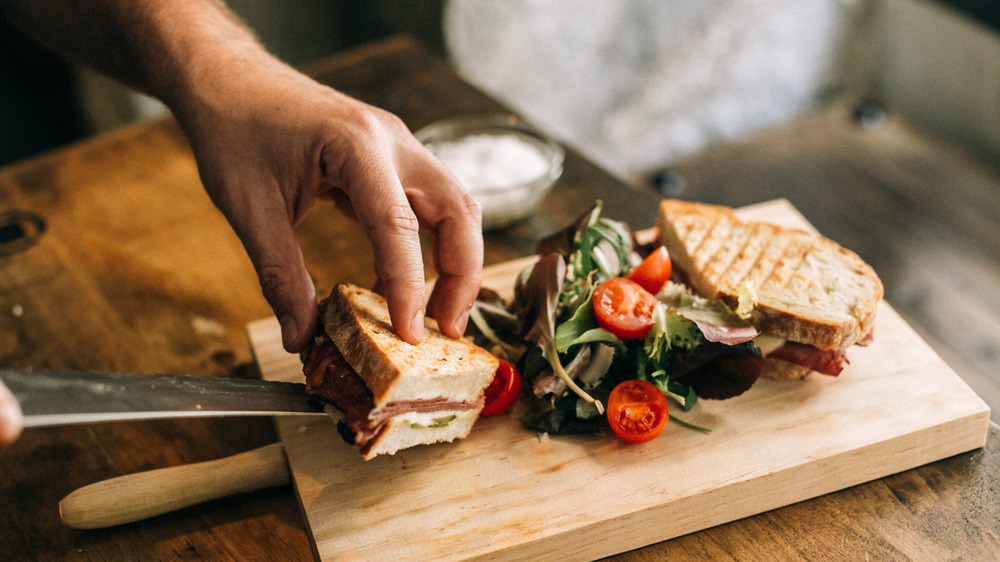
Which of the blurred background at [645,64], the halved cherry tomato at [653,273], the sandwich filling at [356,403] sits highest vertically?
the halved cherry tomato at [653,273]

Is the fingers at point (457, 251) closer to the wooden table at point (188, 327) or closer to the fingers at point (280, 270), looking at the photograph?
the fingers at point (280, 270)

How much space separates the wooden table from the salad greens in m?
0.39

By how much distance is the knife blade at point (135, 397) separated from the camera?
132 centimetres

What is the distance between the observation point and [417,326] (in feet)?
6.51

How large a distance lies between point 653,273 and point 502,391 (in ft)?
1.96

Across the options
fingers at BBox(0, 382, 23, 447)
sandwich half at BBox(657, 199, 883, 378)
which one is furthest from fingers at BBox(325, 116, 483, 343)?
fingers at BBox(0, 382, 23, 447)

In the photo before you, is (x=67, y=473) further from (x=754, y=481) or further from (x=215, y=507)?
(x=754, y=481)

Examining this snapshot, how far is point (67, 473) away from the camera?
2.15 metres

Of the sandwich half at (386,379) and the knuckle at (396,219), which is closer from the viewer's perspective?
the sandwich half at (386,379)

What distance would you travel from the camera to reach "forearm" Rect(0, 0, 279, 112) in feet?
7.20

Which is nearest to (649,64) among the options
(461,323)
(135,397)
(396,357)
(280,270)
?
(461,323)

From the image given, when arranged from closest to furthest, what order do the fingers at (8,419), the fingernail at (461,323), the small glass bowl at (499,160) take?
1. the fingers at (8,419)
2. the fingernail at (461,323)
3. the small glass bowl at (499,160)

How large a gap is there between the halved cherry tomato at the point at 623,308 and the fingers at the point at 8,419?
1382mm

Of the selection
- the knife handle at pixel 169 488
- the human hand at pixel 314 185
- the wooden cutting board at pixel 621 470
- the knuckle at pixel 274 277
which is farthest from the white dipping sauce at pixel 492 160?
the knife handle at pixel 169 488
